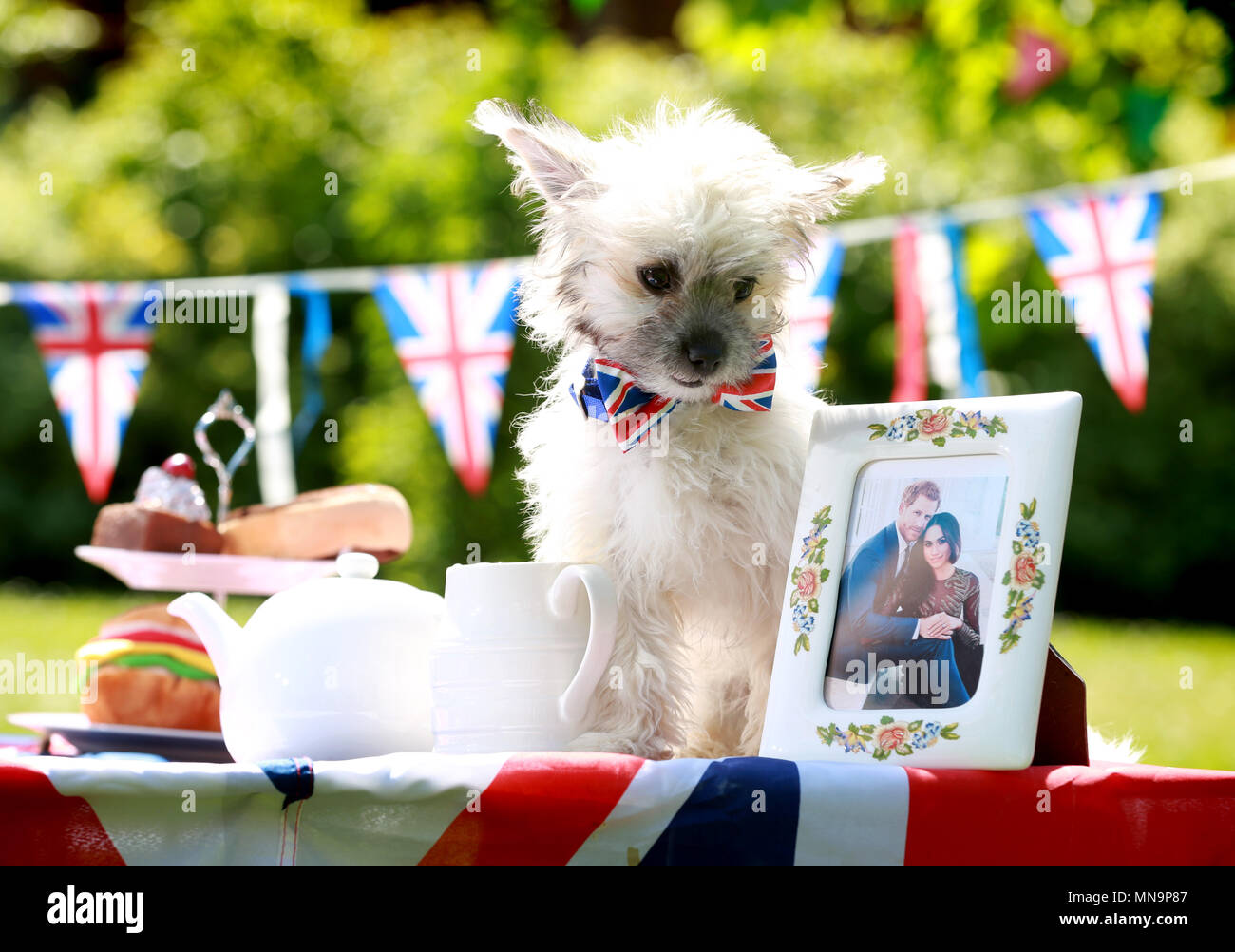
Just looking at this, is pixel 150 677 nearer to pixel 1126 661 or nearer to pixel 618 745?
pixel 618 745

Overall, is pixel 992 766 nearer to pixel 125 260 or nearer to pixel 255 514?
pixel 255 514

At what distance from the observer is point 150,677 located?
1.92 m

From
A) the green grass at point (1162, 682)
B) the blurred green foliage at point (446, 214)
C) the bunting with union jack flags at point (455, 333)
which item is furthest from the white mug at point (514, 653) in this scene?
the blurred green foliage at point (446, 214)

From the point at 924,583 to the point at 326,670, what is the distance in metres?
0.72

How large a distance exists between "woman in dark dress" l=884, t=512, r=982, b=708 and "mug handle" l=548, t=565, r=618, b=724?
328 millimetres

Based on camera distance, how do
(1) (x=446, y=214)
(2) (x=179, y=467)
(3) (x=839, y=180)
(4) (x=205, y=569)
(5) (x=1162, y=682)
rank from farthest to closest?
(1) (x=446, y=214), (5) (x=1162, y=682), (2) (x=179, y=467), (4) (x=205, y=569), (3) (x=839, y=180)

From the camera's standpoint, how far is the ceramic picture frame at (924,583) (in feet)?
4.31

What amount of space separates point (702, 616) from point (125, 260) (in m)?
9.23

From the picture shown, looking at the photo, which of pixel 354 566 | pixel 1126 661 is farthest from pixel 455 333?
pixel 1126 661

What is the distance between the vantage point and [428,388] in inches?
168

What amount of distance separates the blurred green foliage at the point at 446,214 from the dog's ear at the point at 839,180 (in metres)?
4.08

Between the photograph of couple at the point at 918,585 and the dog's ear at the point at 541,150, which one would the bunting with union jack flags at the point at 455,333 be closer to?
the dog's ear at the point at 541,150

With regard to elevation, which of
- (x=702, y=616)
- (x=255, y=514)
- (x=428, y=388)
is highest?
(x=428, y=388)
